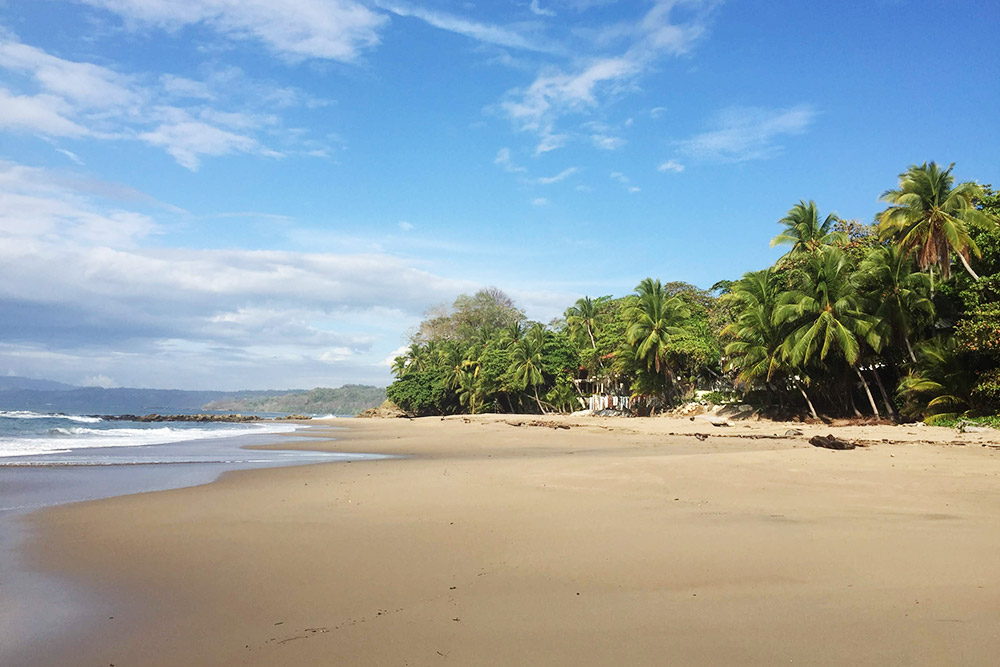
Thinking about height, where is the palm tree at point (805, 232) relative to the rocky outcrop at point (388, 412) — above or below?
above

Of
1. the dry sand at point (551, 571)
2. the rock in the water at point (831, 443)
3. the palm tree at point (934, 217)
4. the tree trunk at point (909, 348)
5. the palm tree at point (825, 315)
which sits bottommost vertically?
the dry sand at point (551, 571)

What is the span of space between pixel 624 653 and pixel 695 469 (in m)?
6.92

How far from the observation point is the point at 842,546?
5.03 m

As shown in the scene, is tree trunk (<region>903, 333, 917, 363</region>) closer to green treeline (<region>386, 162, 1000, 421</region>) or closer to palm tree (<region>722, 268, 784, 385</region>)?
green treeline (<region>386, 162, 1000, 421</region>)

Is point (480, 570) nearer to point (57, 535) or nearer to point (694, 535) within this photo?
point (694, 535)

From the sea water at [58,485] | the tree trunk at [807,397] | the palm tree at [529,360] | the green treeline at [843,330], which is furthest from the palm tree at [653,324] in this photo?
the sea water at [58,485]

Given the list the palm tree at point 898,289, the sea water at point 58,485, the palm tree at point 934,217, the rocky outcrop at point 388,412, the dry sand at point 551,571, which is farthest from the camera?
the rocky outcrop at point 388,412

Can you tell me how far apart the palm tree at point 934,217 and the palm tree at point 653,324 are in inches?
563

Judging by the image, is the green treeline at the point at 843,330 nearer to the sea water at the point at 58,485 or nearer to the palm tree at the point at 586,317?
the palm tree at the point at 586,317

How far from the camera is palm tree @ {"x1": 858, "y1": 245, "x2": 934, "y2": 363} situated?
2192cm

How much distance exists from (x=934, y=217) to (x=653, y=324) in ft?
54.7

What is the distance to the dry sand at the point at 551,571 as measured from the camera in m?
3.29

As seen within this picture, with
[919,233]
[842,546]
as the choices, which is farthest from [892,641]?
[919,233]

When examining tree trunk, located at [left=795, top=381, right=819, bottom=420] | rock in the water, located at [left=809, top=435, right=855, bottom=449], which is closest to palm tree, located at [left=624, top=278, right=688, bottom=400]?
tree trunk, located at [left=795, top=381, right=819, bottom=420]
